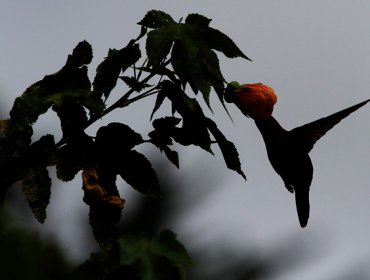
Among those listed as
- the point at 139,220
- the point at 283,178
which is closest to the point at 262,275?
the point at 139,220

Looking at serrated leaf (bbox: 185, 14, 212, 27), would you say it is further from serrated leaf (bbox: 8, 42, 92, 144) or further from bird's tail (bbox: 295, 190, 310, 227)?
bird's tail (bbox: 295, 190, 310, 227)

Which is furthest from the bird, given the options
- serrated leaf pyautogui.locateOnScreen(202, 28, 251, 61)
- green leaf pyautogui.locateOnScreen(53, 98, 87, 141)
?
green leaf pyautogui.locateOnScreen(53, 98, 87, 141)

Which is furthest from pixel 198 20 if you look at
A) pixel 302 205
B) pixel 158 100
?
pixel 302 205

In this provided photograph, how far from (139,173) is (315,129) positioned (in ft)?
1.45

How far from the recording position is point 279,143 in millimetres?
1986

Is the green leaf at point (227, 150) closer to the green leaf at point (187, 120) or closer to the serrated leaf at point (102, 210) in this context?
the green leaf at point (187, 120)

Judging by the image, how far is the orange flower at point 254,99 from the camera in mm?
1993

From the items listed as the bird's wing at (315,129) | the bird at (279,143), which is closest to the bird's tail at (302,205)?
the bird at (279,143)

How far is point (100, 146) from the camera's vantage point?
6.30 ft

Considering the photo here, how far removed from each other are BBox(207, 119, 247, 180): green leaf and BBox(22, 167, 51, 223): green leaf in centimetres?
36

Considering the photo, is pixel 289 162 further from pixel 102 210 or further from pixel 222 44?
pixel 102 210

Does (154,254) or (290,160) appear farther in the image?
(290,160)

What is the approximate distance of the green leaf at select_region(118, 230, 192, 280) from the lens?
1.44m

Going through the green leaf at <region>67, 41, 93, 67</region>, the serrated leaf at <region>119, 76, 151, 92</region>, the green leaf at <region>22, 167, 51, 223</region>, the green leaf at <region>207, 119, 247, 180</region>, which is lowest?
the green leaf at <region>22, 167, 51, 223</region>
